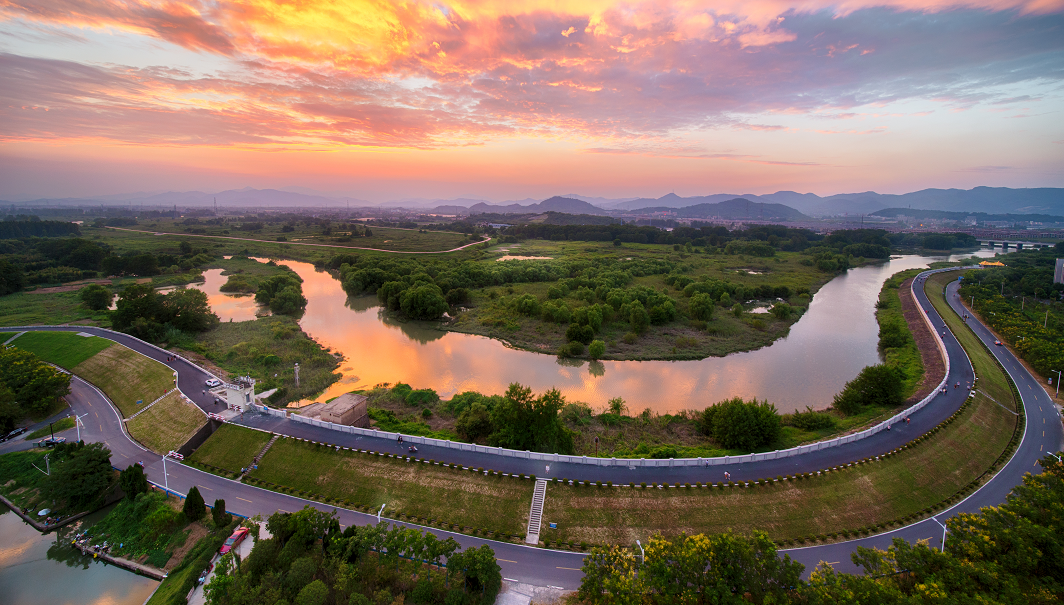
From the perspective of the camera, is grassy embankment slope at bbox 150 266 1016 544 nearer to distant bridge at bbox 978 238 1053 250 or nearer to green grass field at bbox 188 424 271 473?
green grass field at bbox 188 424 271 473

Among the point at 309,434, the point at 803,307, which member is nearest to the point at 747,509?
the point at 309,434

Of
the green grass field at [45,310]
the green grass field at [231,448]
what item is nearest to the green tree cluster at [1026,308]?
the green grass field at [231,448]

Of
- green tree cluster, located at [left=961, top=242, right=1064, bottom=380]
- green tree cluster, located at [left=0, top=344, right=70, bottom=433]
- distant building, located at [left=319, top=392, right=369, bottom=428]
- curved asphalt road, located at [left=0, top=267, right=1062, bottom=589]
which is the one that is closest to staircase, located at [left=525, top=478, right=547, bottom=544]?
curved asphalt road, located at [left=0, top=267, right=1062, bottom=589]

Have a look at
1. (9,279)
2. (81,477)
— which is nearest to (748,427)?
(81,477)

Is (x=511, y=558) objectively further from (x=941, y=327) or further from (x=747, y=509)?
(x=941, y=327)

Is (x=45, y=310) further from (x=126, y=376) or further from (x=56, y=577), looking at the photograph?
(x=56, y=577)
